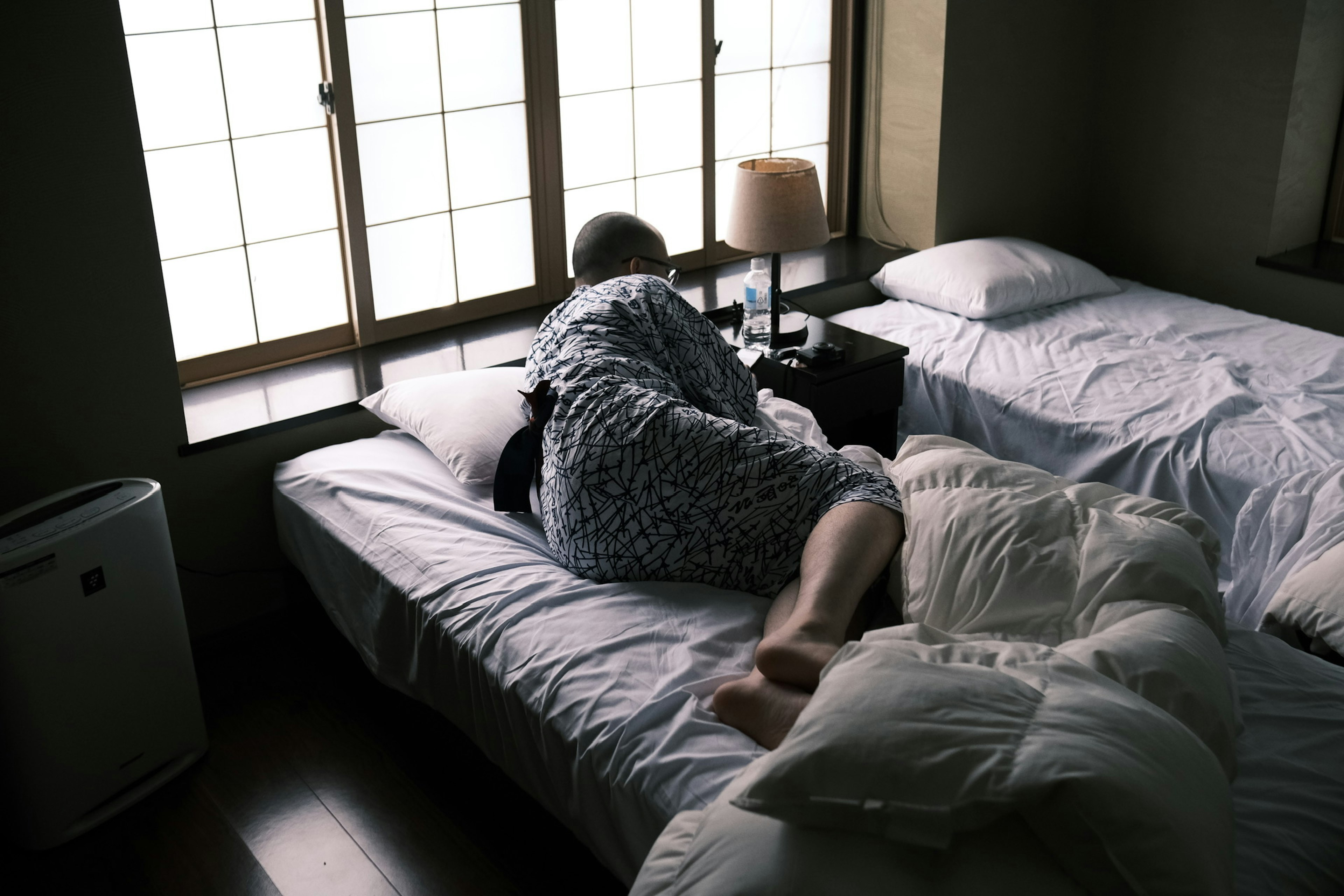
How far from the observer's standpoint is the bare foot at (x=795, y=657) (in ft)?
5.14

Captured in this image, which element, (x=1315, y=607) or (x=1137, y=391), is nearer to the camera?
(x=1315, y=607)

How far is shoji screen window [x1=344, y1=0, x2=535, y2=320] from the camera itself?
2.93 metres

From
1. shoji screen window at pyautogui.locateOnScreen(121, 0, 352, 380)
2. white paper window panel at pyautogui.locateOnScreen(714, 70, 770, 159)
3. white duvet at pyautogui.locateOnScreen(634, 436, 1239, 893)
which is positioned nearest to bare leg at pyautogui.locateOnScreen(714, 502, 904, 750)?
white duvet at pyautogui.locateOnScreen(634, 436, 1239, 893)

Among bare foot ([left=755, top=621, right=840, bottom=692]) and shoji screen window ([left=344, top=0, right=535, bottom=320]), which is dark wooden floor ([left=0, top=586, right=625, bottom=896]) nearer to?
bare foot ([left=755, top=621, right=840, bottom=692])

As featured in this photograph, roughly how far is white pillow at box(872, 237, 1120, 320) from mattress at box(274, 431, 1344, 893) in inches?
67.4

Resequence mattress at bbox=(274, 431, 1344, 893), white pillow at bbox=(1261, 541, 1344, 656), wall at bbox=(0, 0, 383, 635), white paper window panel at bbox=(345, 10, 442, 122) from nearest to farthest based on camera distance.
Result: mattress at bbox=(274, 431, 1344, 893) < white pillow at bbox=(1261, 541, 1344, 656) < wall at bbox=(0, 0, 383, 635) < white paper window panel at bbox=(345, 10, 442, 122)

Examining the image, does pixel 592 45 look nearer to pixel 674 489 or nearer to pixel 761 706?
pixel 674 489

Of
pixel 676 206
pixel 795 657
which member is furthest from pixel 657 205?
pixel 795 657

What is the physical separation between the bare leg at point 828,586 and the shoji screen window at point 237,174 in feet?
5.36

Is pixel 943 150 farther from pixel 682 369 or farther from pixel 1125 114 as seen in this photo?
pixel 682 369

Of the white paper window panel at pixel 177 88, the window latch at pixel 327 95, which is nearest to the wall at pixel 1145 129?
the window latch at pixel 327 95

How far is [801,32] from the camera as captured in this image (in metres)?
3.75

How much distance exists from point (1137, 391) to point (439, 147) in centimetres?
195

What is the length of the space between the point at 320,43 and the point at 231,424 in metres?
0.99
